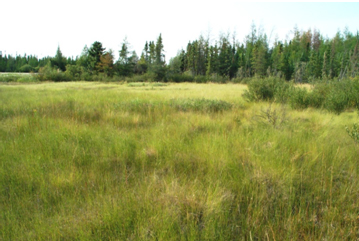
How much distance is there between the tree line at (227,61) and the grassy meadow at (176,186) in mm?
29488

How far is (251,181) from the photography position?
7.80 ft

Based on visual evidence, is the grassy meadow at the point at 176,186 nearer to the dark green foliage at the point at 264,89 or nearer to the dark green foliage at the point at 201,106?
the dark green foliage at the point at 201,106

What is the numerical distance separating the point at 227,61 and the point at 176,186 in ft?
167

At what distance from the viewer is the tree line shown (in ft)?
121

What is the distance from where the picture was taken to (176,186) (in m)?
2.13

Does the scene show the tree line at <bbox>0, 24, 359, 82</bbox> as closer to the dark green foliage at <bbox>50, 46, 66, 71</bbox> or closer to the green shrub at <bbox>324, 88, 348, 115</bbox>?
the dark green foliage at <bbox>50, 46, 66, 71</bbox>

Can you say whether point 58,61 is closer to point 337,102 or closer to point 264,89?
point 264,89

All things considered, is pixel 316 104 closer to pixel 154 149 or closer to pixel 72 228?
pixel 154 149

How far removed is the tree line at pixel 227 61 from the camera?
36844 mm

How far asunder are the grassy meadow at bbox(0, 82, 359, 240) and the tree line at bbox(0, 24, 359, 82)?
29488 millimetres

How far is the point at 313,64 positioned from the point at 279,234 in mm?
53755

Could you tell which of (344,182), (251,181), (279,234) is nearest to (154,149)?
(251,181)

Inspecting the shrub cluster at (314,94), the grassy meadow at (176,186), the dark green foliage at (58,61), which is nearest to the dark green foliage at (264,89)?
the shrub cluster at (314,94)

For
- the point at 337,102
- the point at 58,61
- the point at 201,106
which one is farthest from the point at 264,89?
the point at 58,61
